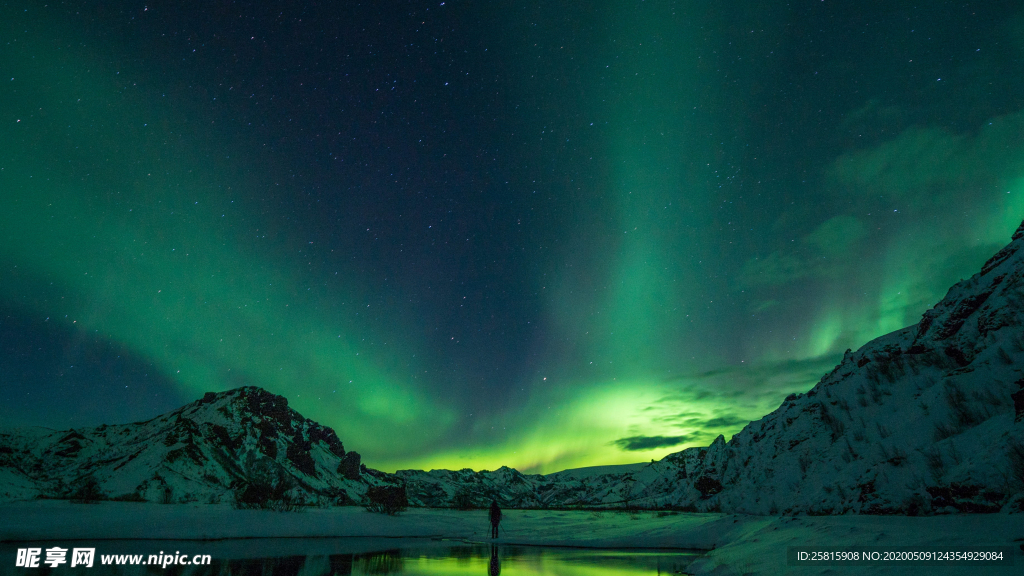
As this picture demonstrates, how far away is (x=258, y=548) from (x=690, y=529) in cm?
1847

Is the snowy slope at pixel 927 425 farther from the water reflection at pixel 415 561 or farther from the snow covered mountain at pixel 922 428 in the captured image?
the water reflection at pixel 415 561

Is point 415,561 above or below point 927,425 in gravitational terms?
below

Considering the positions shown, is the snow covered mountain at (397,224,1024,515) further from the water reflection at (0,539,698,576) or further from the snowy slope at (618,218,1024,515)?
the water reflection at (0,539,698,576)

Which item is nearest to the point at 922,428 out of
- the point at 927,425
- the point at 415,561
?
the point at 927,425

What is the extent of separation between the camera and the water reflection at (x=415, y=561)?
11.8 metres

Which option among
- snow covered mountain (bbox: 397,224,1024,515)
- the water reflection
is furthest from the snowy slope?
the water reflection

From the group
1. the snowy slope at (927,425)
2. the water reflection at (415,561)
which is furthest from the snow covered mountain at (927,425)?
the water reflection at (415,561)

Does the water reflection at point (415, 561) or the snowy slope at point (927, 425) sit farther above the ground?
the snowy slope at point (927, 425)

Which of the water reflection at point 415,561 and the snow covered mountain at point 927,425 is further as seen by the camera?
the snow covered mountain at point 927,425

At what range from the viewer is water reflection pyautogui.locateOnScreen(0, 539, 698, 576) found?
11.8 meters

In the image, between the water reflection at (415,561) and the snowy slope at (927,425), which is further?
the snowy slope at (927,425)

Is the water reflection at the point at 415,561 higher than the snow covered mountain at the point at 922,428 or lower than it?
lower

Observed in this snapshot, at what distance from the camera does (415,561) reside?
1423 cm

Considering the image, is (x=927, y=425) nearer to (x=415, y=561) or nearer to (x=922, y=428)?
(x=922, y=428)
